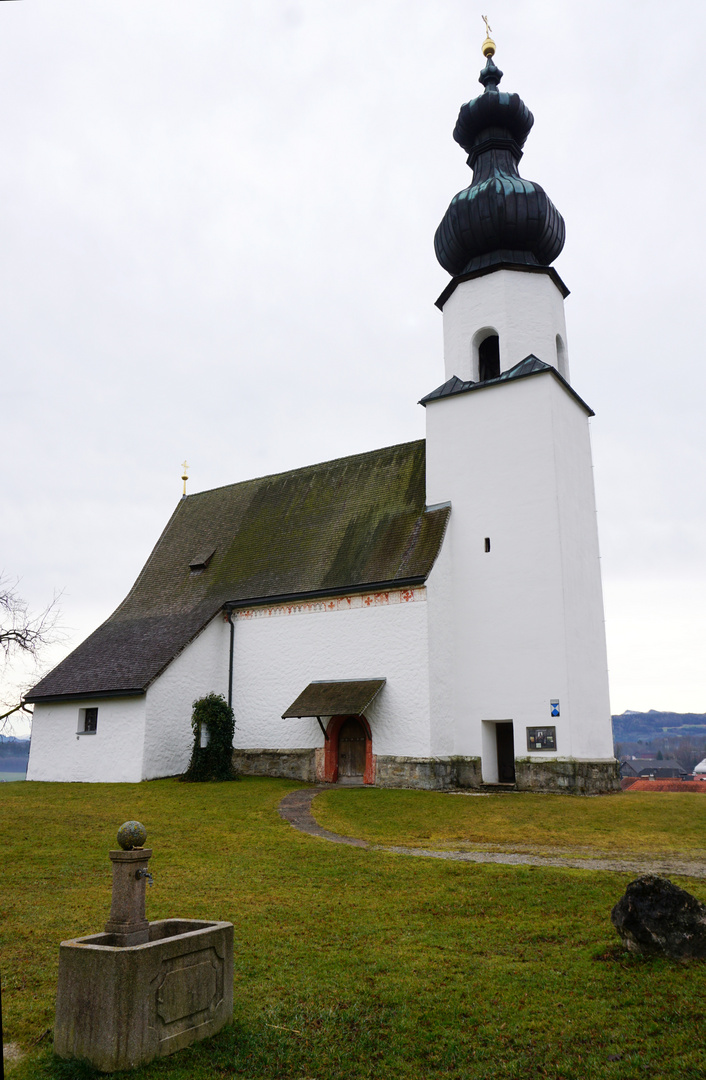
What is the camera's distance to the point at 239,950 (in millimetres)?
6840

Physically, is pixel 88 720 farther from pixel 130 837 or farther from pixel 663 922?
pixel 663 922

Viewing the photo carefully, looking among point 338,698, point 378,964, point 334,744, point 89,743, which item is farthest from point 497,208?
point 378,964

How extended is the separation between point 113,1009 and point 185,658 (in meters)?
18.7

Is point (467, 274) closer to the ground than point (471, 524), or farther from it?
farther from it

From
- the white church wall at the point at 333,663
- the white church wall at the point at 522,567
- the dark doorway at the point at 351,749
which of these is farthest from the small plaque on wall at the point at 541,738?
the dark doorway at the point at 351,749

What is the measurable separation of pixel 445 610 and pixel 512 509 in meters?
3.21

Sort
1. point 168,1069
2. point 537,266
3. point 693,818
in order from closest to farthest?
1. point 168,1069
2. point 693,818
3. point 537,266

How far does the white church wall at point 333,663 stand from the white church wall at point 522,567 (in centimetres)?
146

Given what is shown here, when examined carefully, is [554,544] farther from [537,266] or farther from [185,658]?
[185,658]

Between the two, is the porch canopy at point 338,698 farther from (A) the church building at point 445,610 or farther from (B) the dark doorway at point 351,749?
(B) the dark doorway at point 351,749

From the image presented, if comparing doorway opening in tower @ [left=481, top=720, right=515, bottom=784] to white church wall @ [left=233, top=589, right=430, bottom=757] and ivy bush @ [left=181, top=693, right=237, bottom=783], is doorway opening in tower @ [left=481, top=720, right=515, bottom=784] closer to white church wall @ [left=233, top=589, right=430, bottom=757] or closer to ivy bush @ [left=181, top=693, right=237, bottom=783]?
white church wall @ [left=233, top=589, right=430, bottom=757]

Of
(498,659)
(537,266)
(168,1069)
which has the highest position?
(537,266)

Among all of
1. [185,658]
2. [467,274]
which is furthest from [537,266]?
[185,658]

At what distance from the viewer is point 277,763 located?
22.3m
